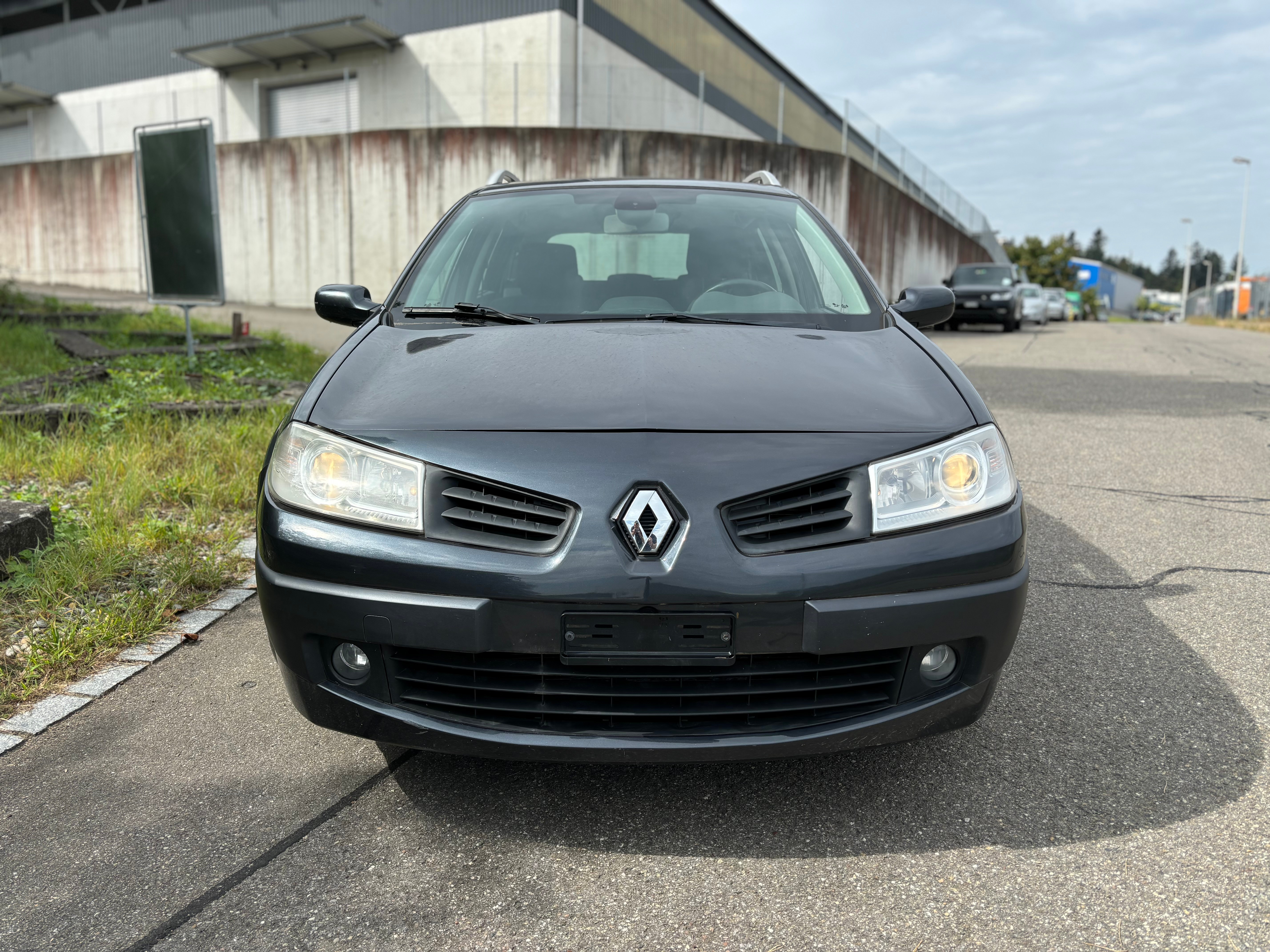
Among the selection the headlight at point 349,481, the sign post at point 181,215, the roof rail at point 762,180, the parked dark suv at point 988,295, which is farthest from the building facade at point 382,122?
the headlight at point 349,481

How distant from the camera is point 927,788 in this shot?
232 cm

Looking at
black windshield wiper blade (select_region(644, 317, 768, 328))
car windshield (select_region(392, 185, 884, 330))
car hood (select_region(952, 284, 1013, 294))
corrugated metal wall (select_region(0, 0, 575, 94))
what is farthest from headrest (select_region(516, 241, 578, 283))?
car hood (select_region(952, 284, 1013, 294))

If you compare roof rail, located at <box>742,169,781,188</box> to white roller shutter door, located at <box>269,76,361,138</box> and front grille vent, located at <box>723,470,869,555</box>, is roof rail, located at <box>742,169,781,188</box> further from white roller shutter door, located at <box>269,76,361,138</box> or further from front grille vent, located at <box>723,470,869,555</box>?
white roller shutter door, located at <box>269,76,361,138</box>

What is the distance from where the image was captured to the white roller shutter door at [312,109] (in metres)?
22.1

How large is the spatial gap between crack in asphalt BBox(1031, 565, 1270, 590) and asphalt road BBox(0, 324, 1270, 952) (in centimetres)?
45

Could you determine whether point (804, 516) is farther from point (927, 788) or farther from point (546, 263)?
point (546, 263)

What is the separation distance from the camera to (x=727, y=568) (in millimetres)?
1946

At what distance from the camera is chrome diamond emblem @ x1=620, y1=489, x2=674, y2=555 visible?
1964mm

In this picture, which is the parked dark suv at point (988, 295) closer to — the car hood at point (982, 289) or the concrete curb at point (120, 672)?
the car hood at point (982, 289)

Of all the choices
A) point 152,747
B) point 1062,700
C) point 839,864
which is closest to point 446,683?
point 839,864

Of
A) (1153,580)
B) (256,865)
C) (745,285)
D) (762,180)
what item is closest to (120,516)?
(256,865)

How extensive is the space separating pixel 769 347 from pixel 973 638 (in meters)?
0.94

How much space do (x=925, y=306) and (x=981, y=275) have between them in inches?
931

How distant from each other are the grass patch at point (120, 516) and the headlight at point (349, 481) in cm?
135
